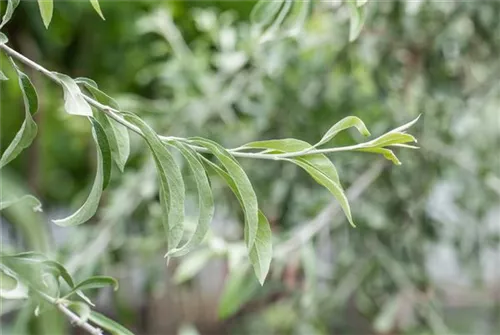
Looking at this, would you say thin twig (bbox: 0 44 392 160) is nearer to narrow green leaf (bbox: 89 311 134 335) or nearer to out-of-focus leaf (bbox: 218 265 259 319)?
narrow green leaf (bbox: 89 311 134 335)

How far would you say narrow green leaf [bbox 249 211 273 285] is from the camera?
0.33 meters

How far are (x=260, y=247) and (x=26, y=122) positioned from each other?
0.40 ft

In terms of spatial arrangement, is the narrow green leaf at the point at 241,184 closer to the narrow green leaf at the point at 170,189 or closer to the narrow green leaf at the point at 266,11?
the narrow green leaf at the point at 170,189

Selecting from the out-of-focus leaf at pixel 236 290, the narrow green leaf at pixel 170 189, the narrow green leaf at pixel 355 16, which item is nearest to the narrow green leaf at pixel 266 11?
the narrow green leaf at pixel 355 16

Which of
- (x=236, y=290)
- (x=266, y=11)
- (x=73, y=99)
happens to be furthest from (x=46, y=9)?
(x=236, y=290)

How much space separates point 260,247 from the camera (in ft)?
1.10

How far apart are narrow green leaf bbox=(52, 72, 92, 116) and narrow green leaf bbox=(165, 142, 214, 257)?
46mm

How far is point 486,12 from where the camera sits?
922mm

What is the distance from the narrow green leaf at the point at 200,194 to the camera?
12.9 inches

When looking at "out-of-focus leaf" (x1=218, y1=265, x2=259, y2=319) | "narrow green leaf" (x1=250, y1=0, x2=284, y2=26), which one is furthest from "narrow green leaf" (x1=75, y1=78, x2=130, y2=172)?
"out-of-focus leaf" (x1=218, y1=265, x2=259, y2=319)

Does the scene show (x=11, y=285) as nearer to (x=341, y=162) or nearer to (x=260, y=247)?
(x=260, y=247)

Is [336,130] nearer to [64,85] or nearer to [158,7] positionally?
[64,85]

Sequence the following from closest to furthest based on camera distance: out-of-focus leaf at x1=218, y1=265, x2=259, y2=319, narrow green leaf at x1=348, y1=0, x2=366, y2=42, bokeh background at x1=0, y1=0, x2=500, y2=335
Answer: narrow green leaf at x1=348, y1=0, x2=366, y2=42 < out-of-focus leaf at x1=218, y1=265, x2=259, y2=319 < bokeh background at x1=0, y1=0, x2=500, y2=335

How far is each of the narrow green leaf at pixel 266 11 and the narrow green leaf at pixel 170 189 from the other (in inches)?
5.7
